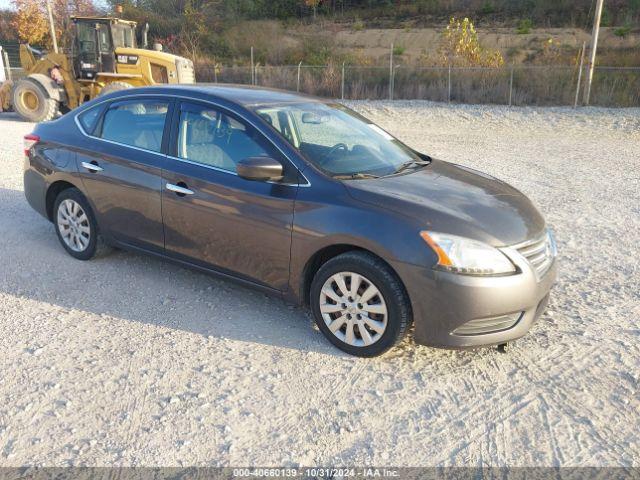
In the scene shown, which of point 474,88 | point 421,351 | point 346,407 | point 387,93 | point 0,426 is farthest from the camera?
point 387,93

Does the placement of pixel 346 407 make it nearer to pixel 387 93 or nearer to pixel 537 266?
pixel 537 266

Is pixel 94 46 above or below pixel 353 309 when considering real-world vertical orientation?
above

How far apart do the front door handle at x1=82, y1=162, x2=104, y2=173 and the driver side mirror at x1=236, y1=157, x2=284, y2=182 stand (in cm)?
→ 171

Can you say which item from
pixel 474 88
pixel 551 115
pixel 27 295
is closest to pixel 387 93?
pixel 474 88

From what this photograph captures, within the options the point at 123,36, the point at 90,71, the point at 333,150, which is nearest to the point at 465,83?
the point at 123,36

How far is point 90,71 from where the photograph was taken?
636 inches

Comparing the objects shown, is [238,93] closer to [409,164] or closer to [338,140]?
[338,140]

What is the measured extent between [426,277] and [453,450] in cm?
99

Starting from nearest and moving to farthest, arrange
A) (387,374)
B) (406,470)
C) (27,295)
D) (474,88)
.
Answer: (406,470) < (387,374) < (27,295) < (474,88)

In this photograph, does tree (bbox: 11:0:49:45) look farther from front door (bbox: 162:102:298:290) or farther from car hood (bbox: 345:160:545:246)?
car hood (bbox: 345:160:545:246)

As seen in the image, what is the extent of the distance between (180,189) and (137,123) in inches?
36.4

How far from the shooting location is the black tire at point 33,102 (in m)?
16.3

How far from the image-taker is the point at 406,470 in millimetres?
2766

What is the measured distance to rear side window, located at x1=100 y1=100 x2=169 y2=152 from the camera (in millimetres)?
4688
